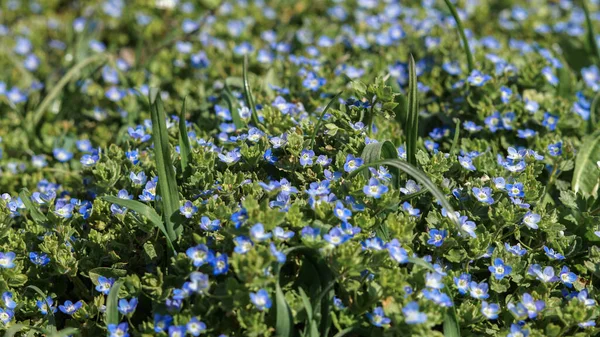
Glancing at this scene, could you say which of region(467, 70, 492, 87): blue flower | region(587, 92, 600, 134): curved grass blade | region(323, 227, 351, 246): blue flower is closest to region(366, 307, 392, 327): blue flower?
region(323, 227, 351, 246): blue flower

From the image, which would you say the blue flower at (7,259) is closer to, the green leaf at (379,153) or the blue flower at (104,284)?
the blue flower at (104,284)

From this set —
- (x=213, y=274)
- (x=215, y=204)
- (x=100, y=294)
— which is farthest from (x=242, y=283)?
(x=100, y=294)

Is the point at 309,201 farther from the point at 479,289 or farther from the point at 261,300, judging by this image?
the point at 479,289

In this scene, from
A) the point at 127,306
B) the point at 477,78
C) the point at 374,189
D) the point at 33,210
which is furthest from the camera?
the point at 477,78

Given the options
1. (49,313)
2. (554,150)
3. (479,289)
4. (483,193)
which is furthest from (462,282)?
(49,313)

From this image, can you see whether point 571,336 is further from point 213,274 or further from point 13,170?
point 13,170

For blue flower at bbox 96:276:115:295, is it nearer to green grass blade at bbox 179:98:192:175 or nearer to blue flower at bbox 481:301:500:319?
green grass blade at bbox 179:98:192:175
